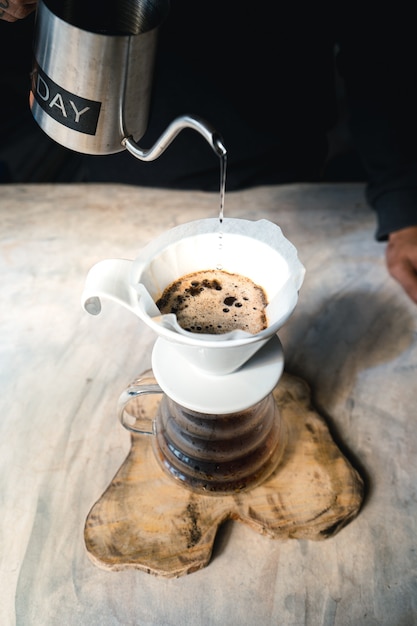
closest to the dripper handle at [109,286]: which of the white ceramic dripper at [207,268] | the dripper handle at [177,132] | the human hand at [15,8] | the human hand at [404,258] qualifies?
the white ceramic dripper at [207,268]

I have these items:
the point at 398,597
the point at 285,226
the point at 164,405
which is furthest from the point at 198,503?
the point at 285,226

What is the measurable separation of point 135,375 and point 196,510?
0.27 m

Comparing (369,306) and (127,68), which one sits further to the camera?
(369,306)

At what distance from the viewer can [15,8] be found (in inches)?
30.0

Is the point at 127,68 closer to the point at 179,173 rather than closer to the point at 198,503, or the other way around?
the point at 198,503

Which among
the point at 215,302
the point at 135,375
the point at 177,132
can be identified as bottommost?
Answer: the point at 135,375

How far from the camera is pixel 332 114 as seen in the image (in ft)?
4.78

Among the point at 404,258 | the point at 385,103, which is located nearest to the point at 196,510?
the point at 404,258

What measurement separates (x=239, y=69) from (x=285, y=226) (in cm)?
36

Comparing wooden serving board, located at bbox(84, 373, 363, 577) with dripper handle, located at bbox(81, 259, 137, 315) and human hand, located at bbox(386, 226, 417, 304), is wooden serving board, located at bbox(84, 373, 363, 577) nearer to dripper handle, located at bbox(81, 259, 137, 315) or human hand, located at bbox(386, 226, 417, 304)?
dripper handle, located at bbox(81, 259, 137, 315)

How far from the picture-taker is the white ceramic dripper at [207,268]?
69 centimetres

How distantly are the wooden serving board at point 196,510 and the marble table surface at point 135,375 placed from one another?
26mm

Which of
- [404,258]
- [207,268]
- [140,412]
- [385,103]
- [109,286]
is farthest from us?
[385,103]

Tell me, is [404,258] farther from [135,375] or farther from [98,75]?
[98,75]
